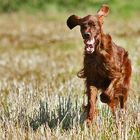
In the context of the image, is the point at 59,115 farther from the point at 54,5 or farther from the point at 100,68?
the point at 54,5

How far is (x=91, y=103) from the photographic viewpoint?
6051 millimetres

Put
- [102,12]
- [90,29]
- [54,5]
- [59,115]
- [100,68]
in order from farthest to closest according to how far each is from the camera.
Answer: [54,5], [59,115], [102,12], [100,68], [90,29]

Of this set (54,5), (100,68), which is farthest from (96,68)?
(54,5)

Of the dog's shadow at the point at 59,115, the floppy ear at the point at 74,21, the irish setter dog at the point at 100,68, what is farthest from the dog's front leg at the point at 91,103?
the floppy ear at the point at 74,21

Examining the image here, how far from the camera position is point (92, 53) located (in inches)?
235

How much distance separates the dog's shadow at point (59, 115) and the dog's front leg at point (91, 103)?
108 mm

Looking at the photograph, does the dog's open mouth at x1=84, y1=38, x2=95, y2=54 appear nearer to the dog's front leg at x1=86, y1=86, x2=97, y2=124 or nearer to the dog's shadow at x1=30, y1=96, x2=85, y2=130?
the dog's front leg at x1=86, y1=86, x2=97, y2=124

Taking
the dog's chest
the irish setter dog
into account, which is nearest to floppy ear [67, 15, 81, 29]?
the irish setter dog

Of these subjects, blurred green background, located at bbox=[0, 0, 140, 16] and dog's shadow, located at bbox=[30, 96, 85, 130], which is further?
blurred green background, located at bbox=[0, 0, 140, 16]

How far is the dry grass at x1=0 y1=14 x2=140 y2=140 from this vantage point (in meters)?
5.65

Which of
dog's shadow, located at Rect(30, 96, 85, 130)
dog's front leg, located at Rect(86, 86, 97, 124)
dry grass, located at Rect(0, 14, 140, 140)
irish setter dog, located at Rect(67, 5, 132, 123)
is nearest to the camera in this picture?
dry grass, located at Rect(0, 14, 140, 140)

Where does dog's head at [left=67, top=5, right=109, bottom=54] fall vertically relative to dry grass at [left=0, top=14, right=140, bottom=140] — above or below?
above

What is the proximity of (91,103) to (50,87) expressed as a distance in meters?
2.22

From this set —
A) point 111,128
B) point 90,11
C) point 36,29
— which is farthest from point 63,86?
point 90,11
